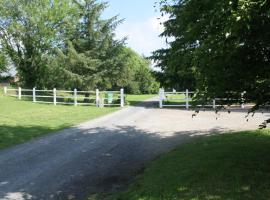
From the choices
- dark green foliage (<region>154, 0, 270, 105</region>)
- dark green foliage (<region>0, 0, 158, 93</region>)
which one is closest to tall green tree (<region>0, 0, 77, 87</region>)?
dark green foliage (<region>0, 0, 158, 93</region>)

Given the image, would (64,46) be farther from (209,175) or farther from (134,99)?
(209,175)

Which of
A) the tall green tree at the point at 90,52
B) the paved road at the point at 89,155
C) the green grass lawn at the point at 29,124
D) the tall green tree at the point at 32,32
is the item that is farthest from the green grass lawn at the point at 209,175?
the tall green tree at the point at 32,32

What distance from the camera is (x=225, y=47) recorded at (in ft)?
20.1

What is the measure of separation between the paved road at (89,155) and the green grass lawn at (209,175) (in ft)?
2.44

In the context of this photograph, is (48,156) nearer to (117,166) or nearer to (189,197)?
(117,166)

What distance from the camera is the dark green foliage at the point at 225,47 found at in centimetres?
542

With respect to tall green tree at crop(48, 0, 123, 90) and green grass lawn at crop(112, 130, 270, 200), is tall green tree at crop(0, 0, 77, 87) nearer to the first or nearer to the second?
tall green tree at crop(48, 0, 123, 90)

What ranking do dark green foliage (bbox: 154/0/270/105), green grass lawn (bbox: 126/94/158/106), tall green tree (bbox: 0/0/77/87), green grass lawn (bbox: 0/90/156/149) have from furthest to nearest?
1. tall green tree (bbox: 0/0/77/87)
2. green grass lawn (bbox: 126/94/158/106)
3. green grass lawn (bbox: 0/90/156/149)
4. dark green foliage (bbox: 154/0/270/105)

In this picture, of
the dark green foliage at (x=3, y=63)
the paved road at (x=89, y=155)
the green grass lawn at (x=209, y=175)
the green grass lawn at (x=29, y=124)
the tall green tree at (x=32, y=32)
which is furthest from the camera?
the dark green foliage at (x=3, y=63)

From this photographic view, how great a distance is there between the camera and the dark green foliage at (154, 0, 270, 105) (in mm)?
5418

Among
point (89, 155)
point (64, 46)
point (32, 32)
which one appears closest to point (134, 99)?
point (64, 46)

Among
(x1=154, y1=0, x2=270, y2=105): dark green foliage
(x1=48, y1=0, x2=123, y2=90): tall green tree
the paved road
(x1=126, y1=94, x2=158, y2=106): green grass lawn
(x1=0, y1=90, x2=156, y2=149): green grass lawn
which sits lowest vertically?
the paved road

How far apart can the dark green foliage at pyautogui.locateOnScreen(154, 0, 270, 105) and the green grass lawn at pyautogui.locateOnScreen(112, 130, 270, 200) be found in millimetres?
1433

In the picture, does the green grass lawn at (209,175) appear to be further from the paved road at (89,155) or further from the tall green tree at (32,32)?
the tall green tree at (32,32)
